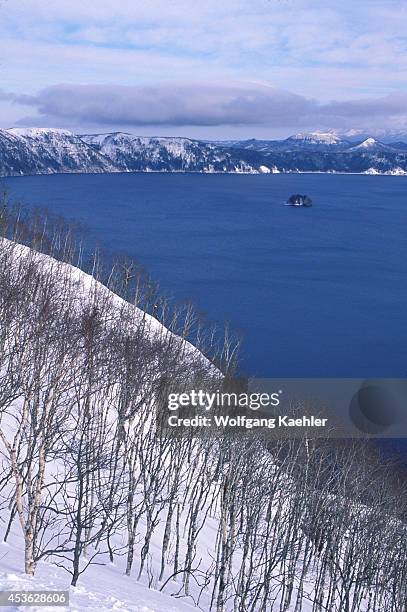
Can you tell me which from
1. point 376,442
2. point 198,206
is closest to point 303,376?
point 376,442

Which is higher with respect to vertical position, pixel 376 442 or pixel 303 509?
pixel 376 442

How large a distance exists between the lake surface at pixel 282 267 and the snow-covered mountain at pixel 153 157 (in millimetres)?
74950

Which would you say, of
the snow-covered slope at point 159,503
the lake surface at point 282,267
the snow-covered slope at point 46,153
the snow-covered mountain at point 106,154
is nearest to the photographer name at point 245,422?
the snow-covered slope at point 159,503

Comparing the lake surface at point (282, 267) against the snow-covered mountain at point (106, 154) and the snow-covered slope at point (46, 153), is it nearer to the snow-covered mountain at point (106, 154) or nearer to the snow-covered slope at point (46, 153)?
the snow-covered slope at point (46, 153)

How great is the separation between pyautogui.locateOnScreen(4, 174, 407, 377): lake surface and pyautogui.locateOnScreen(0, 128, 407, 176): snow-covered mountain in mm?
74950

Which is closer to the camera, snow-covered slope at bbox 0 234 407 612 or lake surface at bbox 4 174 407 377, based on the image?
snow-covered slope at bbox 0 234 407 612

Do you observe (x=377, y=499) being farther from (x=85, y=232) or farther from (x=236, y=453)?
(x=85, y=232)

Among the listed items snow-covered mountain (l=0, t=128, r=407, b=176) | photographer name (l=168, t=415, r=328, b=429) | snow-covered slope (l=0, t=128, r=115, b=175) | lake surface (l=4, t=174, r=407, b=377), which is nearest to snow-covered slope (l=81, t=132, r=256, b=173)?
snow-covered mountain (l=0, t=128, r=407, b=176)

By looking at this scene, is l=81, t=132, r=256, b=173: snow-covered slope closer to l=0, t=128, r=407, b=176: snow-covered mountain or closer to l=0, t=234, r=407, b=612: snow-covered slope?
l=0, t=128, r=407, b=176: snow-covered mountain

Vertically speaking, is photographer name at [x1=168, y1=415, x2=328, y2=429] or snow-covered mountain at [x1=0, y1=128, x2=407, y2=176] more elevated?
snow-covered mountain at [x1=0, y1=128, x2=407, y2=176]

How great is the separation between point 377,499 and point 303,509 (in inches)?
66.5

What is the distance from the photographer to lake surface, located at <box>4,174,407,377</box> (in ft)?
101

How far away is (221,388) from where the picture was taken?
56.4 feet

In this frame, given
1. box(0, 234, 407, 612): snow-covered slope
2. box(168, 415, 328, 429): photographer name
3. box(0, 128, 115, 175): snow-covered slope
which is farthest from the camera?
box(0, 128, 115, 175): snow-covered slope
